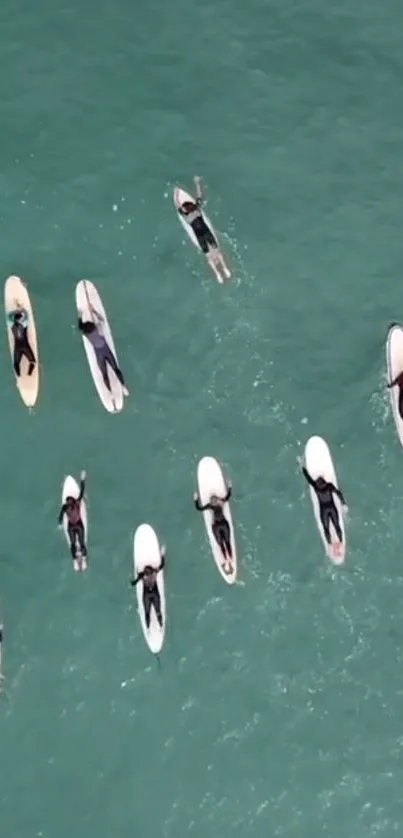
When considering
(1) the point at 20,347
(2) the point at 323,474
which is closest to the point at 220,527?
(2) the point at 323,474

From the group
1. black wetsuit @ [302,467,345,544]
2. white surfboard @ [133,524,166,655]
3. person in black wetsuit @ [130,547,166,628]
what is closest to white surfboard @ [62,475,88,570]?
white surfboard @ [133,524,166,655]

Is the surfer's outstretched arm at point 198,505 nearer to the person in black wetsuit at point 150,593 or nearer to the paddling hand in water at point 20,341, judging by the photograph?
the person in black wetsuit at point 150,593

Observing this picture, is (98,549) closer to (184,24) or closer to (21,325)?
(21,325)

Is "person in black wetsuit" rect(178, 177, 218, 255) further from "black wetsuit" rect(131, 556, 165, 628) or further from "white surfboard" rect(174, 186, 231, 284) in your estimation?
"black wetsuit" rect(131, 556, 165, 628)

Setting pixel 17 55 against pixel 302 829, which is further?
pixel 17 55

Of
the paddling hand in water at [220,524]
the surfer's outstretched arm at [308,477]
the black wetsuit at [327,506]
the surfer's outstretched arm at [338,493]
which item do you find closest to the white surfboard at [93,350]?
the paddling hand in water at [220,524]

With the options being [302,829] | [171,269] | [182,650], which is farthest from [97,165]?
[302,829]
